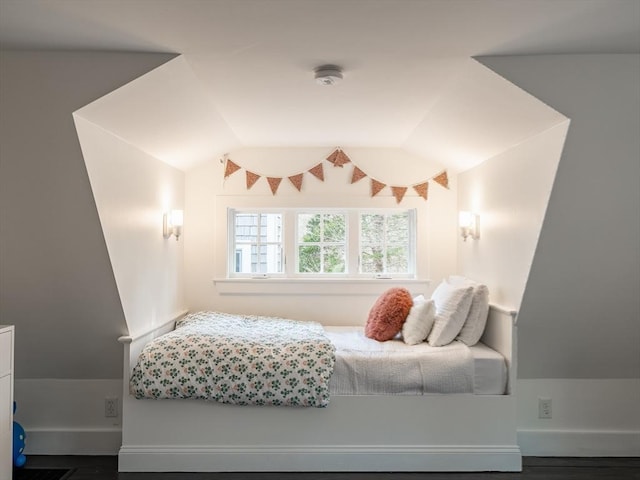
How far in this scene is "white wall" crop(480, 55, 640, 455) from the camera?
7.74ft

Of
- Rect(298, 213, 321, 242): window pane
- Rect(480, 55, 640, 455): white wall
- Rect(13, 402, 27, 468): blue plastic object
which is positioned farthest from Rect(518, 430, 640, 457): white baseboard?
Rect(13, 402, 27, 468): blue plastic object

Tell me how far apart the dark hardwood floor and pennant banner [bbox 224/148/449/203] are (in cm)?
224

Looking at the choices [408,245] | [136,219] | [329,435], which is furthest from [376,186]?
[329,435]

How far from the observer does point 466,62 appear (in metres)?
2.37

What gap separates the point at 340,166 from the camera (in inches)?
169

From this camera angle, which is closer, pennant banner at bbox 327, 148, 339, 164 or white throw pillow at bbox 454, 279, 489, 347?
white throw pillow at bbox 454, 279, 489, 347

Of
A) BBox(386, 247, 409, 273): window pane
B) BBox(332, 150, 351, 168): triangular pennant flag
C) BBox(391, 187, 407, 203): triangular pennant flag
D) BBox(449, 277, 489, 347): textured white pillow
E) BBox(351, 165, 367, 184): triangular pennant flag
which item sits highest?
BBox(332, 150, 351, 168): triangular pennant flag

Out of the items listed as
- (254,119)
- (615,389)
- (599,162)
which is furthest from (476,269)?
(254,119)

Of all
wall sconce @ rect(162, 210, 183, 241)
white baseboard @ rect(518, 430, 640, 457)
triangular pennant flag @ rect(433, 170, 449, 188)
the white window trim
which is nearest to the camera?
white baseboard @ rect(518, 430, 640, 457)

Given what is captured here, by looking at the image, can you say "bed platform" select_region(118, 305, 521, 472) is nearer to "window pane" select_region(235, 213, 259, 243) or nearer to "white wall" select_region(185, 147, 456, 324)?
"white wall" select_region(185, 147, 456, 324)

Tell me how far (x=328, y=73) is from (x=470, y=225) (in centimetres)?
188

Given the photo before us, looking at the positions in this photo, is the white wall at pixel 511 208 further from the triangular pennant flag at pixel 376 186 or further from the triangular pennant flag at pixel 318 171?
the triangular pennant flag at pixel 318 171

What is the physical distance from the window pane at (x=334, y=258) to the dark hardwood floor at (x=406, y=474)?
6.30 ft

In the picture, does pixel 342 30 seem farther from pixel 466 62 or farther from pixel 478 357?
pixel 478 357
